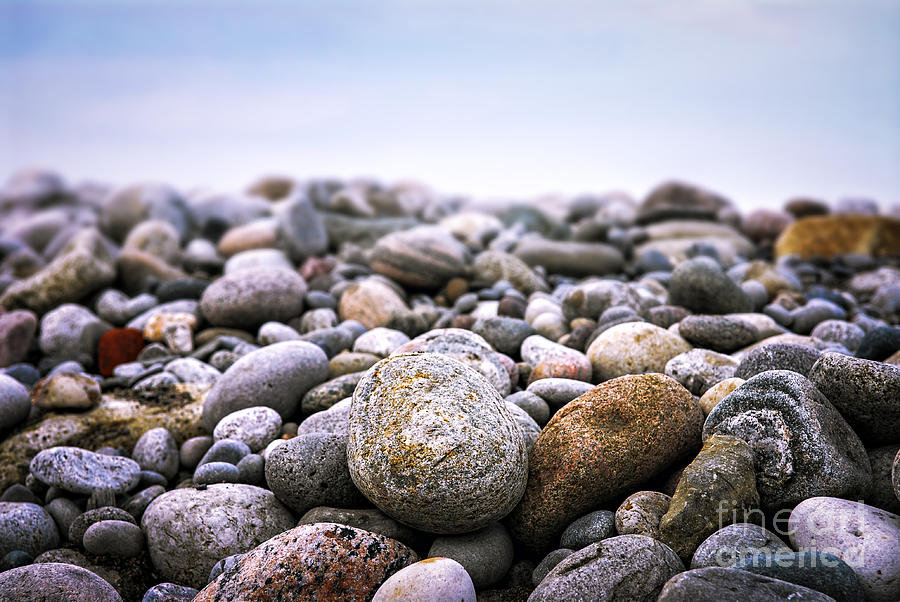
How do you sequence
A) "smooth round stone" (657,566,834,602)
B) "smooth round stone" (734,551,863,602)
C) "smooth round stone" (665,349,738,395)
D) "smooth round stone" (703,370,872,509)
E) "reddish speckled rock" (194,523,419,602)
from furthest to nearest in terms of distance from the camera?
1. "smooth round stone" (665,349,738,395)
2. "smooth round stone" (703,370,872,509)
3. "reddish speckled rock" (194,523,419,602)
4. "smooth round stone" (734,551,863,602)
5. "smooth round stone" (657,566,834,602)

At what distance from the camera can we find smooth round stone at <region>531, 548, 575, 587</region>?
3.63 m

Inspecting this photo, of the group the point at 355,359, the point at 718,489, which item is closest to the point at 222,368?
the point at 355,359

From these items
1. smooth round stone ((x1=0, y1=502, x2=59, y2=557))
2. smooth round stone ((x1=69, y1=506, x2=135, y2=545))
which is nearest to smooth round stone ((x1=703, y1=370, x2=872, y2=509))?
smooth round stone ((x1=69, y1=506, x2=135, y2=545))

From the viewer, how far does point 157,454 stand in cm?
505

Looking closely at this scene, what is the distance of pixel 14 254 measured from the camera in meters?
12.0

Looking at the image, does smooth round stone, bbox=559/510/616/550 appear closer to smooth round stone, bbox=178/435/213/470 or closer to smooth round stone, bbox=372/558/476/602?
smooth round stone, bbox=372/558/476/602

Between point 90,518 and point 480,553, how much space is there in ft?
8.77

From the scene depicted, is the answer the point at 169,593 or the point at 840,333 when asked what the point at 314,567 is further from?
the point at 840,333

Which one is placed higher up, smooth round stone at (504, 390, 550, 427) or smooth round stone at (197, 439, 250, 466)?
smooth round stone at (504, 390, 550, 427)

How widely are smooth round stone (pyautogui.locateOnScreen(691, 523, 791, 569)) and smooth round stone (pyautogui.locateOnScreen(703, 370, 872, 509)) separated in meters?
0.41

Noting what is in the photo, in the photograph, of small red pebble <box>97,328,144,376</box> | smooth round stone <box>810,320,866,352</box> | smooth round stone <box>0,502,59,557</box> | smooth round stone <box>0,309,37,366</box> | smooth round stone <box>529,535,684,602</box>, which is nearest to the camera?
smooth round stone <box>529,535,684,602</box>

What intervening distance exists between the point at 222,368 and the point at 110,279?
355 centimetres

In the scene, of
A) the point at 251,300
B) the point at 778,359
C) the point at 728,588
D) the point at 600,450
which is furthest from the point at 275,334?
the point at 728,588

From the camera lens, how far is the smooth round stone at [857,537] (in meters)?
3.17
